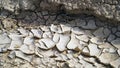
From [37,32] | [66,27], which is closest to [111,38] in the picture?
[66,27]

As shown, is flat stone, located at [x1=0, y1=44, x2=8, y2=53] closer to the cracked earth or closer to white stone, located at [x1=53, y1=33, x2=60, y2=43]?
the cracked earth

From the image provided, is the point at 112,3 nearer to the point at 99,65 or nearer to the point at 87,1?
the point at 87,1

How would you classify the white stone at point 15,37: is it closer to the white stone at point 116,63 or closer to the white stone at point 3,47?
the white stone at point 3,47

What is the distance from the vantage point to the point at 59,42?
157 centimetres

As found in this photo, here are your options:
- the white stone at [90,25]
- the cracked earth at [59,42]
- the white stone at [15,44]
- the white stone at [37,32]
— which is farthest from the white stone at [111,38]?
the white stone at [15,44]

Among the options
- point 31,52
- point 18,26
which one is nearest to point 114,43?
point 31,52

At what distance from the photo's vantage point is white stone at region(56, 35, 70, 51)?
1554mm

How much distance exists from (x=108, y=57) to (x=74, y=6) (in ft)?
1.13

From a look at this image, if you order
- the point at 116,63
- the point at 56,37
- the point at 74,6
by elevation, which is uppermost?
the point at 74,6

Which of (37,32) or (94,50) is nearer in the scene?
(94,50)

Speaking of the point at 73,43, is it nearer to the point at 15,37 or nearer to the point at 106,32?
the point at 106,32

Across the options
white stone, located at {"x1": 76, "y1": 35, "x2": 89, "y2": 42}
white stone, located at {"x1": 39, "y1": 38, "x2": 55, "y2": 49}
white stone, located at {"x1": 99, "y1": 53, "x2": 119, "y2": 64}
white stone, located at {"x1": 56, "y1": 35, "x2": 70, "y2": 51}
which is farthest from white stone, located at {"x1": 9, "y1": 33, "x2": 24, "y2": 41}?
white stone, located at {"x1": 99, "y1": 53, "x2": 119, "y2": 64}

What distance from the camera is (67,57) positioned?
60.2 inches

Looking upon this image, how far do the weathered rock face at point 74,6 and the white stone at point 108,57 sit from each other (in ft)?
0.65
